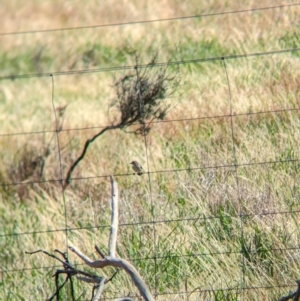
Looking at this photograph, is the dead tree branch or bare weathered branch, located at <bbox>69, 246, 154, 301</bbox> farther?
the dead tree branch

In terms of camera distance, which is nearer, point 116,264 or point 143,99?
point 116,264

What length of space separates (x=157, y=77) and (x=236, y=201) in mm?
1786

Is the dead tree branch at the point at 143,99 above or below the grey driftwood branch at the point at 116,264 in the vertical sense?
above

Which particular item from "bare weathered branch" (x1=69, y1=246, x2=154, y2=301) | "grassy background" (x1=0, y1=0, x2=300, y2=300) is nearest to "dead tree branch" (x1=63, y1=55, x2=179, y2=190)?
"grassy background" (x1=0, y1=0, x2=300, y2=300)

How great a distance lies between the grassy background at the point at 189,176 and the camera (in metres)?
5.20

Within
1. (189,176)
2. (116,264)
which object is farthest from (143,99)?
(116,264)

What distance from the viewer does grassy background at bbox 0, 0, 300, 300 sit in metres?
5.20

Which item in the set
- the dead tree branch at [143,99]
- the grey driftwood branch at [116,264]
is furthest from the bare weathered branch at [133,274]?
the dead tree branch at [143,99]

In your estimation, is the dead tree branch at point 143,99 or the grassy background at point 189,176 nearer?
the grassy background at point 189,176

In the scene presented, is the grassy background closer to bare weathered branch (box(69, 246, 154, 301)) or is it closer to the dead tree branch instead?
the dead tree branch

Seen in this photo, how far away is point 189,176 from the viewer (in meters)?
5.87

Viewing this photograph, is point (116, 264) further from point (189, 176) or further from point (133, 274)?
point (189, 176)

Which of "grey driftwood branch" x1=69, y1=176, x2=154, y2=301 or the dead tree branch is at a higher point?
the dead tree branch

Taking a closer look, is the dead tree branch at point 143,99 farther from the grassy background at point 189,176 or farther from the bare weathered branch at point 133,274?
the bare weathered branch at point 133,274
